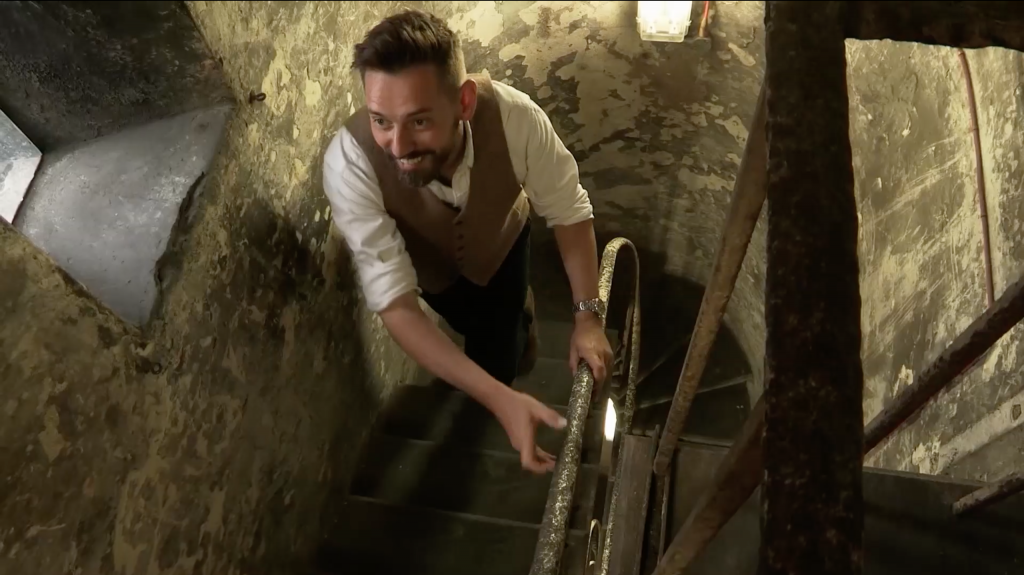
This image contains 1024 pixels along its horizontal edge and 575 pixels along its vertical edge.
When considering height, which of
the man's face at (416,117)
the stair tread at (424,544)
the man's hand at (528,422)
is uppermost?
the man's face at (416,117)

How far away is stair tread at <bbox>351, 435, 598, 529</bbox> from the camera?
7.87ft

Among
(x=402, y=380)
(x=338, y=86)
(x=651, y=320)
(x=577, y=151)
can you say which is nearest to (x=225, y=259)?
(x=338, y=86)

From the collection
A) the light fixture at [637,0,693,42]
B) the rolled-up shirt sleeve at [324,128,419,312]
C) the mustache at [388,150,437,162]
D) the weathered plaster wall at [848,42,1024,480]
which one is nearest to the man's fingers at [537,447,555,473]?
the rolled-up shirt sleeve at [324,128,419,312]

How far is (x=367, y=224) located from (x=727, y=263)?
84cm

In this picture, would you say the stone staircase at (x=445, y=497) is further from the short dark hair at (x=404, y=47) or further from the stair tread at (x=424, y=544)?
the short dark hair at (x=404, y=47)

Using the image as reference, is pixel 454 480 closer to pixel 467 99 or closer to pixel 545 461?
pixel 545 461

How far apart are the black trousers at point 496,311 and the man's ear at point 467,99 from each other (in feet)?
2.06

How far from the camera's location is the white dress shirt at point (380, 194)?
1.62m

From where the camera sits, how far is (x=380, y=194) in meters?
1.70

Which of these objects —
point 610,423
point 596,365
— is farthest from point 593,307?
point 610,423

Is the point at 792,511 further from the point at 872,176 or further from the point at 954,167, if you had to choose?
the point at 872,176

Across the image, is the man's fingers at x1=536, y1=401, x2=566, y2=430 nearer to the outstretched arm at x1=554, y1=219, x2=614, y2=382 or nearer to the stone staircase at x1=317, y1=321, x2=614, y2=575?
the outstretched arm at x1=554, y1=219, x2=614, y2=382

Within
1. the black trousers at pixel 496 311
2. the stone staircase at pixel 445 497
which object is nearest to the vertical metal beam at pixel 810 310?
the black trousers at pixel 496 311

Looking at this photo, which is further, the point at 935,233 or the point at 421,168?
the point at 935,233
